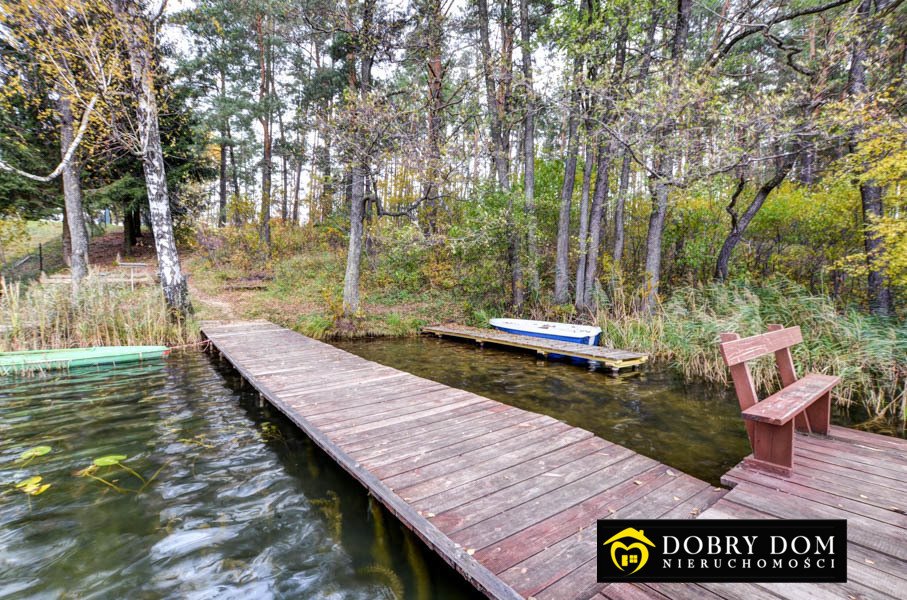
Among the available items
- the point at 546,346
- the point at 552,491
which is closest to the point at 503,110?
the point at 546,346

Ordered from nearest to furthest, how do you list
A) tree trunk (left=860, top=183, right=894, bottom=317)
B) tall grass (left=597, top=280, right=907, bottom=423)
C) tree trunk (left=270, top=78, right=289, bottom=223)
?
tall grass (left=597, top=280, right=907, bottom=423)
tree trunk (left=860, top=183, right=894, bottom=317)
tree trunk (left=270, top=78, right=289, bottom=223)

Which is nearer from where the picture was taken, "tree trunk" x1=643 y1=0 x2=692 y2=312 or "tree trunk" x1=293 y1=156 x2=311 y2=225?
"tree trunk" x1=643 y1=0 x2=692 y2=312

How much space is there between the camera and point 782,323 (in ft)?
23.7

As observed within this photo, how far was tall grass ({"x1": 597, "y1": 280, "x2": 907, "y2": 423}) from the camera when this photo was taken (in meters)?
5.30

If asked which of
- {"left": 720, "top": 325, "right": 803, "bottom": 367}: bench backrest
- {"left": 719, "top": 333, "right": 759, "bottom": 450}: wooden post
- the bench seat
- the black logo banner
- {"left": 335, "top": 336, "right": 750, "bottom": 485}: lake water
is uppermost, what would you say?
{"left": 720, "top": 325, "right": 803, "bottom": 367}: bench backrest

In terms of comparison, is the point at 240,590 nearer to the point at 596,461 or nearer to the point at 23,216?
the point at 596,461

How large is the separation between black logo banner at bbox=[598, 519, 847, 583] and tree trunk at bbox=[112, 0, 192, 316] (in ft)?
33.2

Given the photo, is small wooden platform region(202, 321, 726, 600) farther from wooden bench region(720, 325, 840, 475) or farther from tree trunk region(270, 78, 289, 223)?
tree trunk region(270, 78, 289, 223)

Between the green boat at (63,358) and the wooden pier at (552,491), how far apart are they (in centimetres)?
479

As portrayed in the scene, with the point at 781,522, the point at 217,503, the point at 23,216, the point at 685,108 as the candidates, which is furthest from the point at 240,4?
the point at 781,522

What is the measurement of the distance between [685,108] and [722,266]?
412 cm

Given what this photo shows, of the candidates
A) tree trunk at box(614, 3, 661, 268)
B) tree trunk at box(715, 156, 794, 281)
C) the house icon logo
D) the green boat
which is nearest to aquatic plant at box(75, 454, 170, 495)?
the house icon logo

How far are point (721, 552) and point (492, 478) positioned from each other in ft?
4.56

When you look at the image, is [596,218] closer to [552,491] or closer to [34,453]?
[552,491]
